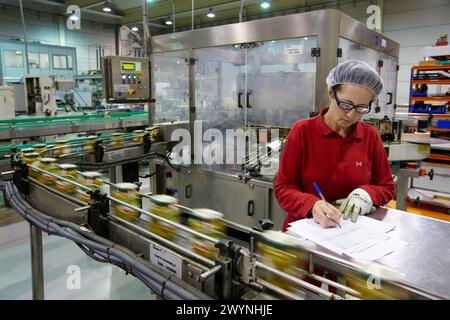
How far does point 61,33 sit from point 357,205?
10301 millimetres

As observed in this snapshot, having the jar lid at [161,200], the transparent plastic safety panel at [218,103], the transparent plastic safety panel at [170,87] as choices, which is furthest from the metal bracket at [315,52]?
the jar lid at [161,200]

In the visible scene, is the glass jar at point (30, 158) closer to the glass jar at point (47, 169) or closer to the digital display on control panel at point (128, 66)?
the glass jar at point (47, 169)

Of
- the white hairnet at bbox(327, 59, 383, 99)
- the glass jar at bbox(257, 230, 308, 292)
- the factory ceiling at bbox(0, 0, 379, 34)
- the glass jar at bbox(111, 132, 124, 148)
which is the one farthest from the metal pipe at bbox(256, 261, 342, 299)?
the factory ceiling at bbox(0, 0, 379, 34)

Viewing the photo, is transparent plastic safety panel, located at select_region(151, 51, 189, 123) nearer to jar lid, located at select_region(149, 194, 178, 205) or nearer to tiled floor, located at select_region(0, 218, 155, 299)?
tiled floor, located at select_region(0, 218, 155, 299)

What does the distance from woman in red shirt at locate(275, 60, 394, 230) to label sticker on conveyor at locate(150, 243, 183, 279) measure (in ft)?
1.61

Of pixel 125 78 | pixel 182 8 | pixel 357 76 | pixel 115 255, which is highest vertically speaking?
pixel 182 8

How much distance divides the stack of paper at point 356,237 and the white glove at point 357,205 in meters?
0.03

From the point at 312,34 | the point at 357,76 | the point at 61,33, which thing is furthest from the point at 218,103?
the point at 61,33

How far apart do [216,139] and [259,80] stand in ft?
2.20

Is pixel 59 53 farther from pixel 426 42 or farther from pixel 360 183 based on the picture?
pixel 360 183

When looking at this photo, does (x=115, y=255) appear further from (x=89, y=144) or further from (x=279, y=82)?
(x=279, y=82)

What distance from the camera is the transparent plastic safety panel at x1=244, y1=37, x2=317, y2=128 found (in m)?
2.45

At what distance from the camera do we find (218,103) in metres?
3.03
